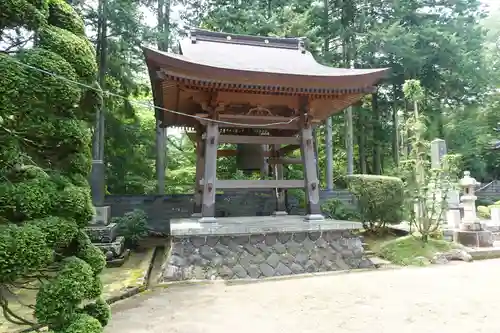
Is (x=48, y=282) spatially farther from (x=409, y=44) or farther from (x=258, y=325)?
(x=409, y=44)

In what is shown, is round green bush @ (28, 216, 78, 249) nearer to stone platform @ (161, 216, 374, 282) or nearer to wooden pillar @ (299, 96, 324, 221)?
stone platform @ (161, 216, 374, 282)

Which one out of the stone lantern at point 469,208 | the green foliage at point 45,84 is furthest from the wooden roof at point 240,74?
the stone lantern at point 469,208

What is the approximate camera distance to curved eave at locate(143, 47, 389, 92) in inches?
240

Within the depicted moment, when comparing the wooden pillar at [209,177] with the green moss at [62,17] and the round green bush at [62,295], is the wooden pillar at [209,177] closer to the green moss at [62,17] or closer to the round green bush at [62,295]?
the green moss at [62,17]

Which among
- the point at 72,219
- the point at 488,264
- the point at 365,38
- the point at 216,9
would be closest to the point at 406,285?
the point at 488,264

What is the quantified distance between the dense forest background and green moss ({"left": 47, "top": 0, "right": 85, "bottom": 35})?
10.1 metres

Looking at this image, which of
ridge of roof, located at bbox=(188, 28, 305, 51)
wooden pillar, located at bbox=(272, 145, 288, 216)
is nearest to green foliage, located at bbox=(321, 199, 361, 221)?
wooden pillar, located at bbox=(272, 145, 288, 216)

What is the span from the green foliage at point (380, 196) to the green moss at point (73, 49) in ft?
24.7

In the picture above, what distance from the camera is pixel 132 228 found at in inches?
361

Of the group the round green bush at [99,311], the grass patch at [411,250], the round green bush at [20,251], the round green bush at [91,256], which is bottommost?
the grass patch at [411,250]

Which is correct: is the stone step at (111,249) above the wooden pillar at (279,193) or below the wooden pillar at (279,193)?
below

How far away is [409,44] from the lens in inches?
600

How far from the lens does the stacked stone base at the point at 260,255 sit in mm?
6064

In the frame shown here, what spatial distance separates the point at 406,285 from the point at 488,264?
2729mm
